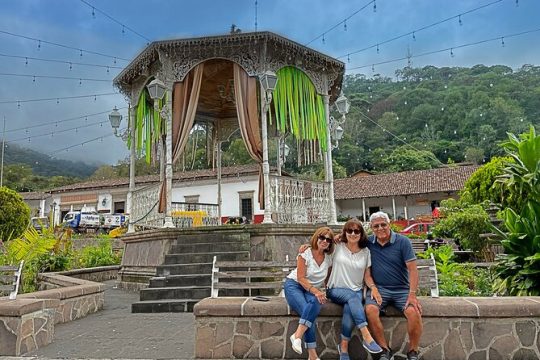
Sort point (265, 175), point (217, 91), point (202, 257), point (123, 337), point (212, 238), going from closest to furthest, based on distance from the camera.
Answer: point (123, 337)
point (202, 257)
point (212, 238)
point (265, 175)
point (217, 91)

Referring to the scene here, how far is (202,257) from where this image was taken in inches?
303

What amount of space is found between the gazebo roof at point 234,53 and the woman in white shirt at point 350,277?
19.6 feet

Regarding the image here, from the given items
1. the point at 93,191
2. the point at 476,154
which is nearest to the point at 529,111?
the point at 476,154

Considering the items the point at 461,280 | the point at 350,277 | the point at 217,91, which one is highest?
the point at 217,91

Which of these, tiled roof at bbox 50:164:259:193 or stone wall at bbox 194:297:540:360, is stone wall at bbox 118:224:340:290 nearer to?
stone wall at bbox 194:297:540:360

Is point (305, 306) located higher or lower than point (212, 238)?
lower

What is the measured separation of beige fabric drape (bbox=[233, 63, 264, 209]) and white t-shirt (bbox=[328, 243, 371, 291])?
5.22 metres

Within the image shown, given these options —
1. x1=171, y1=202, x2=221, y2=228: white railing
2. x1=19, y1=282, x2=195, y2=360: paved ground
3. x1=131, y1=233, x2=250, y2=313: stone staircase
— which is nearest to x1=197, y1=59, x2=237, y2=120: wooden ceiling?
x1=171, y1=202, x2=221, y2=228: white railing

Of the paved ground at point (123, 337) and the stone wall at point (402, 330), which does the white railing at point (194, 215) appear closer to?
the paved ground at point (123, 337)

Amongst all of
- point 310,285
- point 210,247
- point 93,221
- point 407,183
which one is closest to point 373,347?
point 310,285

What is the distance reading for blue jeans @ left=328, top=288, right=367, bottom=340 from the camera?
3.66m

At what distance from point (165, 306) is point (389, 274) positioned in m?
4.07

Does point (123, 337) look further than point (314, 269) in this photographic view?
Yes

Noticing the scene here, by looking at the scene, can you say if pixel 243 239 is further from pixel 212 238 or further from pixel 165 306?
pixel 165 306
